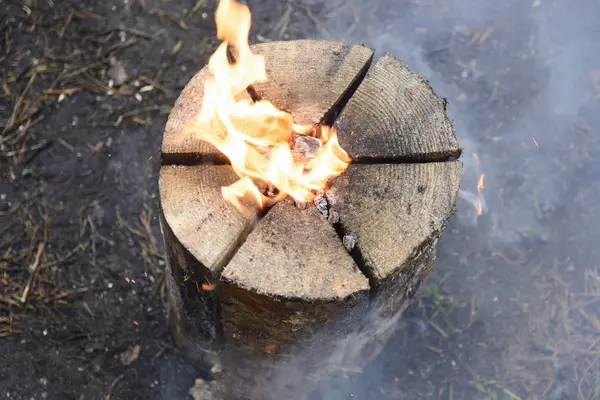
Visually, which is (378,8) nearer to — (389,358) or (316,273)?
(389,358)

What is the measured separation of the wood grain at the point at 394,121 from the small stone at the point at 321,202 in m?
0.20

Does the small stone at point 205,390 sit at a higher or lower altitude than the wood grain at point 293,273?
lower

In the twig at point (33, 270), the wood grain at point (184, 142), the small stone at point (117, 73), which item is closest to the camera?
the wood grain at point (184, 142)

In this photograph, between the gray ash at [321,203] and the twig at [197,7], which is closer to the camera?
the gray ash at [321,203]

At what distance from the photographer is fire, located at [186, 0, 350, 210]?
210 centimetres

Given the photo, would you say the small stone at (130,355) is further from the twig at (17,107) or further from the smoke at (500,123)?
the twig at (17,107)

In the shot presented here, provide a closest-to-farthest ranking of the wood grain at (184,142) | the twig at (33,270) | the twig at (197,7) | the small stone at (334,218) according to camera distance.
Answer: the small stone at (334,218)
the wood grain at (184,142)
the twig at (33,270)
the twig at (197,7)

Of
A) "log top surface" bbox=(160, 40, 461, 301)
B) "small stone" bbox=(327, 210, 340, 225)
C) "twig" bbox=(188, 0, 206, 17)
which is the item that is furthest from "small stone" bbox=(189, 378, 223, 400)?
"twig" bbox=(188, 0, 206, 17)

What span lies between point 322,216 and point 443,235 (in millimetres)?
1743

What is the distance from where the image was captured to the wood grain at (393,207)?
2008 millimetres

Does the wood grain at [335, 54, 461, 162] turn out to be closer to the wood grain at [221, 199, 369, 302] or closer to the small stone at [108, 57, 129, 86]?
the wood grain at [221, 199, 369, 302]

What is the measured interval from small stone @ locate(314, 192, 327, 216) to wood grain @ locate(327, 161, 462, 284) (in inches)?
0.9

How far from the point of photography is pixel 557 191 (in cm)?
369

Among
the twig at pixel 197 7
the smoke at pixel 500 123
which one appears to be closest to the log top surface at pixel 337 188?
the smoke at pixel 500 123
